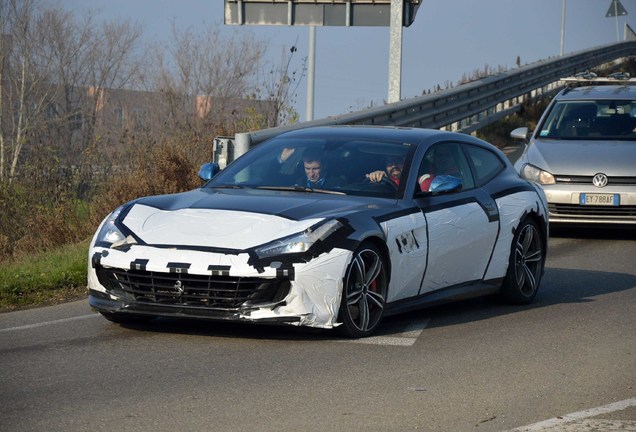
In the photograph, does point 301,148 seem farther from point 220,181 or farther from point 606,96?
point 606,96

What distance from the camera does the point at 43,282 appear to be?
10.9m

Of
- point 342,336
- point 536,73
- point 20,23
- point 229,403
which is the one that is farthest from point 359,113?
point 20,23

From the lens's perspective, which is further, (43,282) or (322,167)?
(43,282)

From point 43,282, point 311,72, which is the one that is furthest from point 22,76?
point 43,282

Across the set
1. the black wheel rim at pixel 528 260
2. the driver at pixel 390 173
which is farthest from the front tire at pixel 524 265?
the driver at pixel 390 173

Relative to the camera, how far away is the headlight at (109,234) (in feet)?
27.5

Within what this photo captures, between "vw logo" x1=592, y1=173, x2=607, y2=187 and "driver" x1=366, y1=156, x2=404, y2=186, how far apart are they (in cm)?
620

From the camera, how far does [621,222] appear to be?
49.0 feet

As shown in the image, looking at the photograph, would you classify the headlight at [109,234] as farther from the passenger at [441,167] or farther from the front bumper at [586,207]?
the front bumper at [586,207]

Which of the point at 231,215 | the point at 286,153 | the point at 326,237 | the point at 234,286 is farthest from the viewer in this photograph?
the point at 286,153

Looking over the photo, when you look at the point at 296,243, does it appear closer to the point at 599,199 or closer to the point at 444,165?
the point at 444,165

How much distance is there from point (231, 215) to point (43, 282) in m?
A: 3.14

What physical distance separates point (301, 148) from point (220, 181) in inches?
25.5

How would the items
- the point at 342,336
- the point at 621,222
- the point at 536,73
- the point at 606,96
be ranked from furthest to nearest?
the point at 536,73, the point at 606,96, the point at 621,222, the point at 342,336
